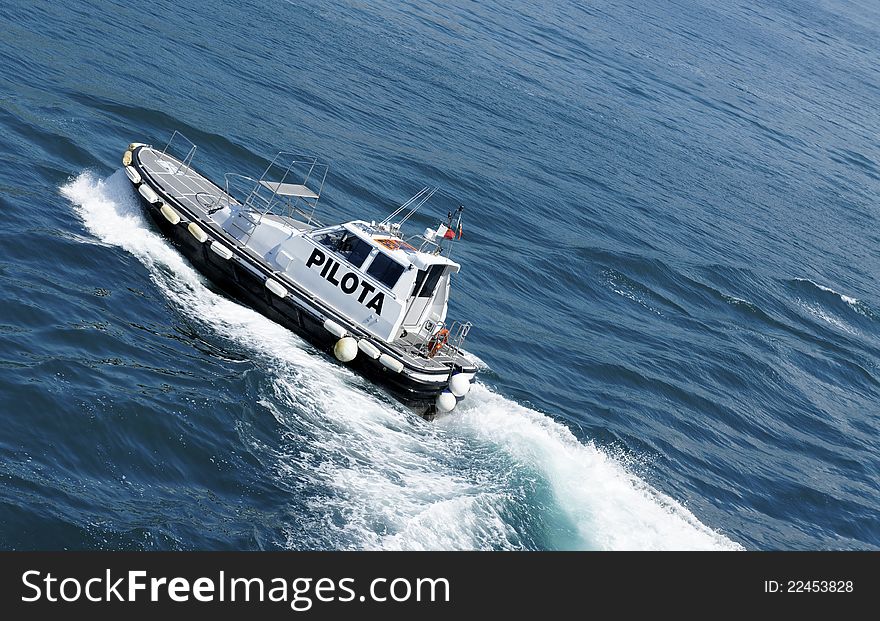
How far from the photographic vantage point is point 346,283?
21.7 meters

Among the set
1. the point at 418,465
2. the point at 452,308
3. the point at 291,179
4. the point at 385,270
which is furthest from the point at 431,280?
the point at 291,179

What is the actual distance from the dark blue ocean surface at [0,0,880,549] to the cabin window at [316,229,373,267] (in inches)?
88.9

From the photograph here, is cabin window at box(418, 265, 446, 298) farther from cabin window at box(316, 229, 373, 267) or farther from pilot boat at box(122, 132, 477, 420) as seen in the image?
cabin window at box(316, 229, 373, 267)

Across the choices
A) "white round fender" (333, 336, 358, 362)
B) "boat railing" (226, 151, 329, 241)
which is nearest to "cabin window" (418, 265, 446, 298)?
"white round fender" (333, 336, 358, 362)

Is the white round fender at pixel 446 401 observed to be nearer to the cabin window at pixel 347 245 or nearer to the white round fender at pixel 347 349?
the white round fender at pixel 347 349

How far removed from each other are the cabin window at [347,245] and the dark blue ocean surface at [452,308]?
7.41 feet

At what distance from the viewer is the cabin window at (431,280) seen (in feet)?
71.2

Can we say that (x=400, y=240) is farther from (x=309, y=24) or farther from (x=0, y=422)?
(x=309, y=24)

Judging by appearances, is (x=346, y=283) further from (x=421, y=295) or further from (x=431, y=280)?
(x=431, y=280)

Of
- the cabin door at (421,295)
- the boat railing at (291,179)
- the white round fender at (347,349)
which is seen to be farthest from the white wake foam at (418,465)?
the boat railing at (291,179)

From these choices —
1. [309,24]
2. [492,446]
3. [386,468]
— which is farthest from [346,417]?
[309,24]

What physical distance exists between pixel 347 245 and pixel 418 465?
5913 mm

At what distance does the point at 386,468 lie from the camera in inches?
703

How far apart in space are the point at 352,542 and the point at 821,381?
847 inches
